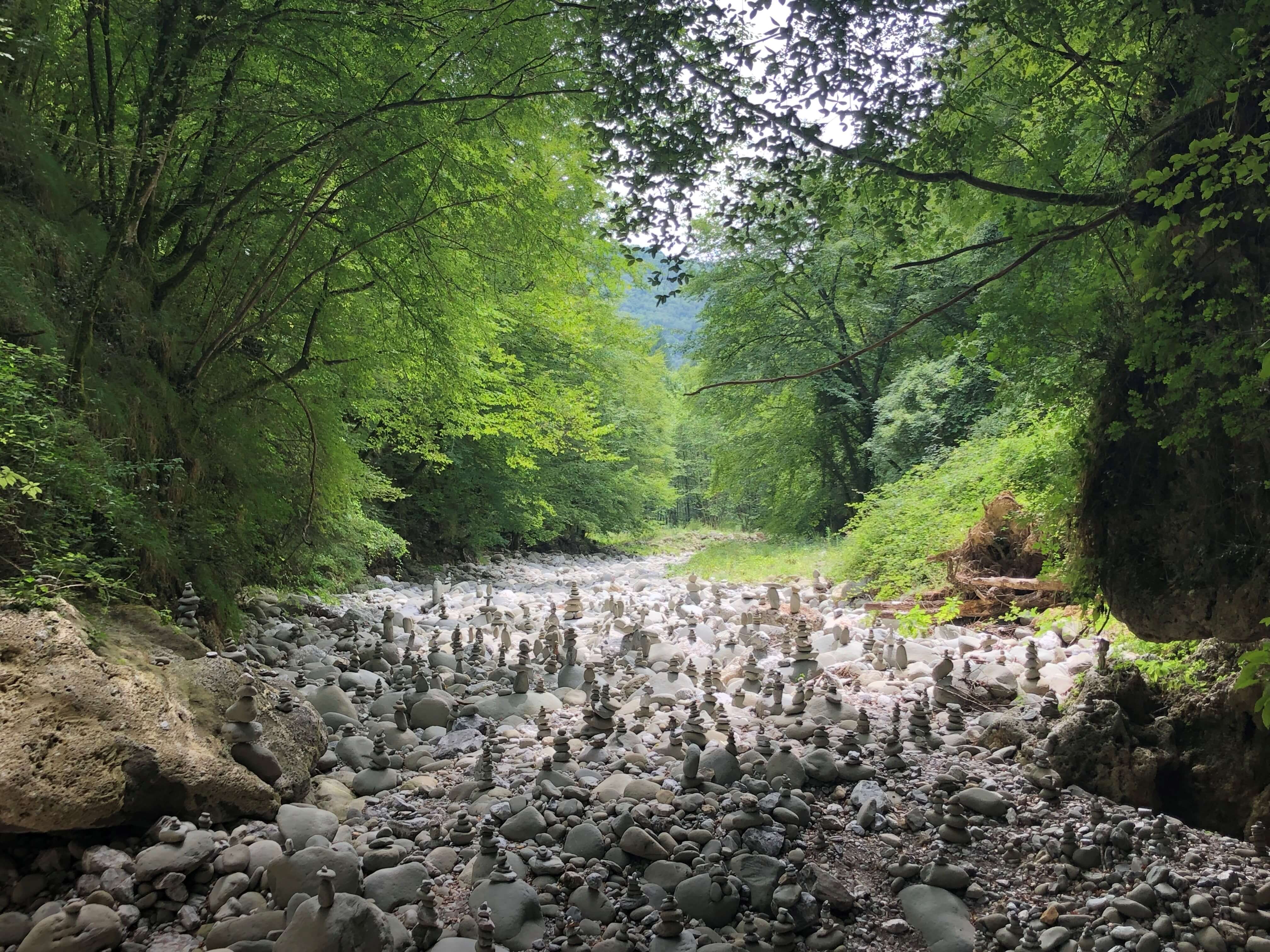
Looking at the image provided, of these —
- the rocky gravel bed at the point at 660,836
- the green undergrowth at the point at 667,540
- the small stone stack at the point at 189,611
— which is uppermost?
the small stone stack at the point at 189,611

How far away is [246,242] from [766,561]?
9.71 metres

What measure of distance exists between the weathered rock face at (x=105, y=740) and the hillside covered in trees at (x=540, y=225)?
430 mm

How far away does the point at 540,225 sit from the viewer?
5785 mm

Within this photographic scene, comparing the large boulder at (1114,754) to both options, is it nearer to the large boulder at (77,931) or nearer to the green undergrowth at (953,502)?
the green undergrowth at (953,502)

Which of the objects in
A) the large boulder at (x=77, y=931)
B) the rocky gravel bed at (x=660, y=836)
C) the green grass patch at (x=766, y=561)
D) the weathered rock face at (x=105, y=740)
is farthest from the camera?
the green grass patch at (x=766, y=561)

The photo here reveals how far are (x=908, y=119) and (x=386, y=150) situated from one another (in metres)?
3.16

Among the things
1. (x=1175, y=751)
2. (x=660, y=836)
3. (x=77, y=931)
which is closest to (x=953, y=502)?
(x=1175, y=751)

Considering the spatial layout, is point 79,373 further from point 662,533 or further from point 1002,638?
point 662,533

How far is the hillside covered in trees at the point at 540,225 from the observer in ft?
8.99

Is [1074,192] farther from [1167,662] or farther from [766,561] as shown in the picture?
[766,561]

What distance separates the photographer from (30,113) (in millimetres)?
3709

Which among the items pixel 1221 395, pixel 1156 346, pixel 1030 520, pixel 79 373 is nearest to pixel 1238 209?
pixel 1156 346

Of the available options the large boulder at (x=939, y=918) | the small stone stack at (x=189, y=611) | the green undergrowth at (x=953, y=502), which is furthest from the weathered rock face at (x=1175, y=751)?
the small stone stack at (x=189, y=611)

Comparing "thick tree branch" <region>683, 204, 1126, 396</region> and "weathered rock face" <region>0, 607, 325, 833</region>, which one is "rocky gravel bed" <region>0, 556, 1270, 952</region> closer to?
"weathered rock face" <region>0, 607, 325, 833</region>
